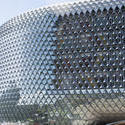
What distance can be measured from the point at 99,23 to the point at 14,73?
47.2 ft

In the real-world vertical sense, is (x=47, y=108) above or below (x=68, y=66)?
below

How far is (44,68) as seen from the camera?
29.5 m

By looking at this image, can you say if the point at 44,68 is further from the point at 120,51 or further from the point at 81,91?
the point at 120,51

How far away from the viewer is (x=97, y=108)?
2641cm

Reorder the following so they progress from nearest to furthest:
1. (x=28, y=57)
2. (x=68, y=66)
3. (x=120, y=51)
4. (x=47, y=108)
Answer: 1. (x=120, y=51)
2. (x=68, y=66)
3. (x=47, y=108)
4. (x=28, y=57)

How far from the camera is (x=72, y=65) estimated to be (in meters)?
27.2

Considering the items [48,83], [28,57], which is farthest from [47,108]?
[28,57]

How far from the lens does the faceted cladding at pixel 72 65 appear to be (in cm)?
2562

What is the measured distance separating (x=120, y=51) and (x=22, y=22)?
15.0m

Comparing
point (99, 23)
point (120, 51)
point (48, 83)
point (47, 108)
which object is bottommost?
point (47, 108)

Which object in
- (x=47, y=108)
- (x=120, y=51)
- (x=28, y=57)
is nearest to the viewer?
(x=120, y=51)

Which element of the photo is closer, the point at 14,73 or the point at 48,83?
the point at 48,83

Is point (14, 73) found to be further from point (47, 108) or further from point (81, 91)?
point (81, 91)

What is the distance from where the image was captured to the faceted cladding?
25625 mm
